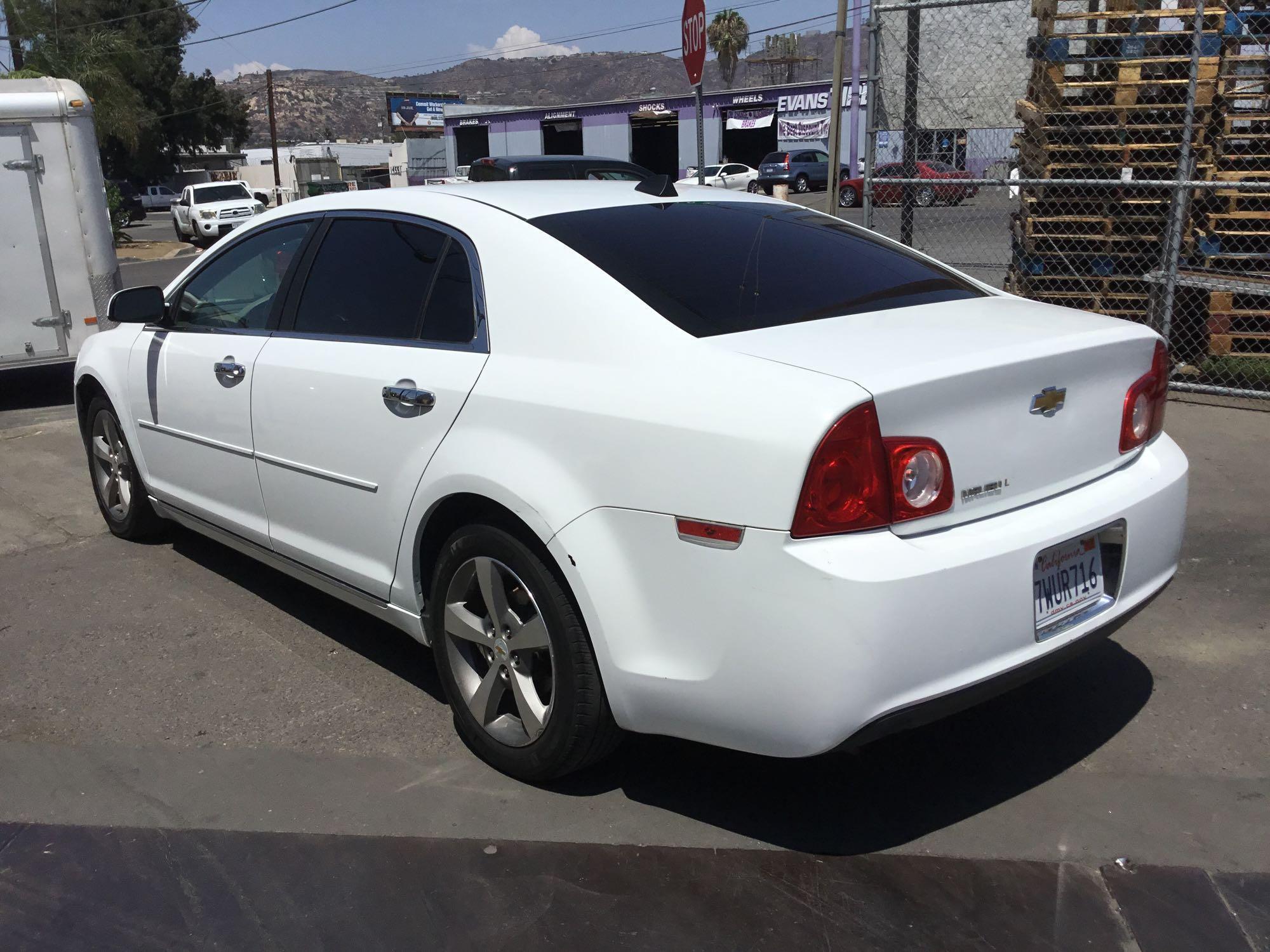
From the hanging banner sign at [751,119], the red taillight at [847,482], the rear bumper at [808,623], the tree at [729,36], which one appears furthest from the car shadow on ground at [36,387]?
the tree at [729,36]

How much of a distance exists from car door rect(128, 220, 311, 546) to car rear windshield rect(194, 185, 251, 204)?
29.2 m

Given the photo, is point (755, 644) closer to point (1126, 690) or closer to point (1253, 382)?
point (1126, 690)

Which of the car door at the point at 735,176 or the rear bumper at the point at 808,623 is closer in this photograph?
the rear bumper at the point at 808,623

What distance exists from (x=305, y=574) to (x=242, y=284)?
4.23 feet

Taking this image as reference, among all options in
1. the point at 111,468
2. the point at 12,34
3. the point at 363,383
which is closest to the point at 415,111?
the point at 12,34

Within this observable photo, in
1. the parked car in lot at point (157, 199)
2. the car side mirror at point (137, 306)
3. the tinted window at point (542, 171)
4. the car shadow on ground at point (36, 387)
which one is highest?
the tinted window at point (542, 171)

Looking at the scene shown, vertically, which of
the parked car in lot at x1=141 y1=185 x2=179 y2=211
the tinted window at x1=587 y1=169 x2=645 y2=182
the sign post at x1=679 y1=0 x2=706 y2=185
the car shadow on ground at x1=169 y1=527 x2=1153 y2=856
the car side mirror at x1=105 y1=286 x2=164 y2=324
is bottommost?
the parked car in lot at x1=141 y1=185 x2=179 y2=211

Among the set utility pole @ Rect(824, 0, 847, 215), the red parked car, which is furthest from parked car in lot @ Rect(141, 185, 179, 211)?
the red parked car

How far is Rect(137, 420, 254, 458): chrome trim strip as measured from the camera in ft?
14.2

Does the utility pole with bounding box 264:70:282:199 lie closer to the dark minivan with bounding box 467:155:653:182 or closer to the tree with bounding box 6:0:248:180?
the tree with bounding box 6:0:248:180

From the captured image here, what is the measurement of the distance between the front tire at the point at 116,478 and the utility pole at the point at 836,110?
5.47 meters

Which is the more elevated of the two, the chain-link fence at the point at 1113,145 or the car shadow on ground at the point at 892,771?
the chain-link fence at the point at 1113,145

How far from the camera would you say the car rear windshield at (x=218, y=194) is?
3173cm

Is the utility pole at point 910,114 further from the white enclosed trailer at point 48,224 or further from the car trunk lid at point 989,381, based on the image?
the white enclosed trailer at point 48,224
